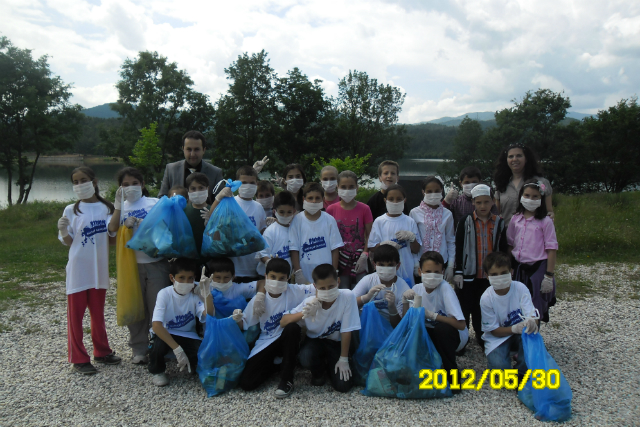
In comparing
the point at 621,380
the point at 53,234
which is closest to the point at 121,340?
the point at 621,380

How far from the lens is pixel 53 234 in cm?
1302

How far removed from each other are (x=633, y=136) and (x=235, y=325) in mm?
32024

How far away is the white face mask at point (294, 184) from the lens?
4316 mm

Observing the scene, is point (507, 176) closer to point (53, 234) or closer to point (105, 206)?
point (105, 206)

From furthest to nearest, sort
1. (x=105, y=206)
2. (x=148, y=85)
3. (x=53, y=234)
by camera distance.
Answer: (x=148, y=85) < (x=53, y=234) < (x=105, y=206)

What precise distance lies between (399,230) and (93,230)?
2.88 meters

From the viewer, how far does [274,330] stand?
3504 millimetres

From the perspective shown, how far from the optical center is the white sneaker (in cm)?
343

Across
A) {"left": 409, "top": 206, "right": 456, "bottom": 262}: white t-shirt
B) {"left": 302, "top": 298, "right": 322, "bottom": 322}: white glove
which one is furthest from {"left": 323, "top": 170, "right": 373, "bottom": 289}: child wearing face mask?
{"left": 302, "top": 298, "right": 322, "bottom": 322}: white glove

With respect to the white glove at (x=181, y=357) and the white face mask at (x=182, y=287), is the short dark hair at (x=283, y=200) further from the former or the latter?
the white glove at (x=181, y=357)

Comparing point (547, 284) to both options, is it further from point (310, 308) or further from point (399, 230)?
point (310, 308)

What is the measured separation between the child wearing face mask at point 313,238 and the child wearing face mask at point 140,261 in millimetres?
1246

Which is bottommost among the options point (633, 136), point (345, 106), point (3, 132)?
point (633, 136)

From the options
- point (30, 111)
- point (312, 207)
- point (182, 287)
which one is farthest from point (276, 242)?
point (30, 111)
